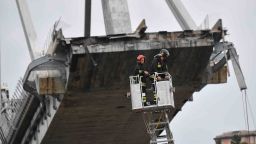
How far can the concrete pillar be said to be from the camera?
43625 millimetres

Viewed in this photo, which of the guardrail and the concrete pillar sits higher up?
the concrete pillar

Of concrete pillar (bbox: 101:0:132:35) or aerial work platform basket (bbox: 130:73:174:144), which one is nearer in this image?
aerial work platform basket (bbox: 130:73:174:144)

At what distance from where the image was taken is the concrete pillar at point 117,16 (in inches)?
1718

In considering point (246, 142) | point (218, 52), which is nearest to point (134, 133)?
point (218, 52)

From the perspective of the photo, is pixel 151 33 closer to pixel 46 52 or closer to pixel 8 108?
pixel 46 52

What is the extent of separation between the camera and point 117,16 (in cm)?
4438

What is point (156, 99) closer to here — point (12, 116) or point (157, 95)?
point (157, 95)

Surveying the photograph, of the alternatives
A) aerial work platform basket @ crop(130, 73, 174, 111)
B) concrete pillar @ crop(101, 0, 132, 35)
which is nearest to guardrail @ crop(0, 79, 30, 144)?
concrete pillar @ crop(101, 0, 132, 35)

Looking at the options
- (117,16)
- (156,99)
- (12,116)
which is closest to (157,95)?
(156,99)

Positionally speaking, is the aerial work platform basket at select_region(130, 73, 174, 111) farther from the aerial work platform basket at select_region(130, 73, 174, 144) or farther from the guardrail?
the guardrail

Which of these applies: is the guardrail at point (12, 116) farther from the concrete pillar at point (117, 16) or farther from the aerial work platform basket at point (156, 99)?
the aerial work platform basket at point (156, 99)

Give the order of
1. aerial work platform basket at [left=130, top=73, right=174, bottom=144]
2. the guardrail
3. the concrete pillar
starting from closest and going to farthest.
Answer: aerial work platform basket at [left=130, top=73, right=174, bottom=144]
the concrete pillar
the guardrail

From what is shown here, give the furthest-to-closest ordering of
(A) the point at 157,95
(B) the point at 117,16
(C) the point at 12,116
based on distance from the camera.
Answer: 1. (C) the point at 12,116
2. (B) the point at 117,16
3. (A) the point at 157,95

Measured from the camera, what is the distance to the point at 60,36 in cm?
3997
